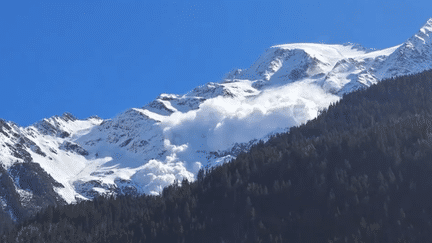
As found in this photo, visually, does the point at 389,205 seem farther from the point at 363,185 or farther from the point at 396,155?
Answer: the point at 396,155

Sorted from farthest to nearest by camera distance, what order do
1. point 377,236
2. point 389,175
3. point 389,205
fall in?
point 389,175
point 389,205
point 377,236

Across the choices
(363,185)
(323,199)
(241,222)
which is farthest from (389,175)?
(241,222)

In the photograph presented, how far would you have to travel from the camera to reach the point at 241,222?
198500mm

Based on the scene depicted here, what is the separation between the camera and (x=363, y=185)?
19175 cm

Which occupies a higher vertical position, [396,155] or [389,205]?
[396,155]

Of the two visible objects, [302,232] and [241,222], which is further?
[241,222]

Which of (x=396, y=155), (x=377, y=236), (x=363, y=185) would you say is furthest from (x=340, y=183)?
(x=377, y=236)

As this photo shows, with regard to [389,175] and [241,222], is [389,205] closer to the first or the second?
[389,175]

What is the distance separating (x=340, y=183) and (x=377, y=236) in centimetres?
3630

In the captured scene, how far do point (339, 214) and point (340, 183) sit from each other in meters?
18.7

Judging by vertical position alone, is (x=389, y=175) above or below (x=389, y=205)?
above

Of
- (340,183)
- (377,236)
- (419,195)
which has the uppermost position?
(340,183)

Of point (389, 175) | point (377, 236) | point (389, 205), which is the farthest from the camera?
point (389, 175)

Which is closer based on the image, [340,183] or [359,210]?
[359,210]
